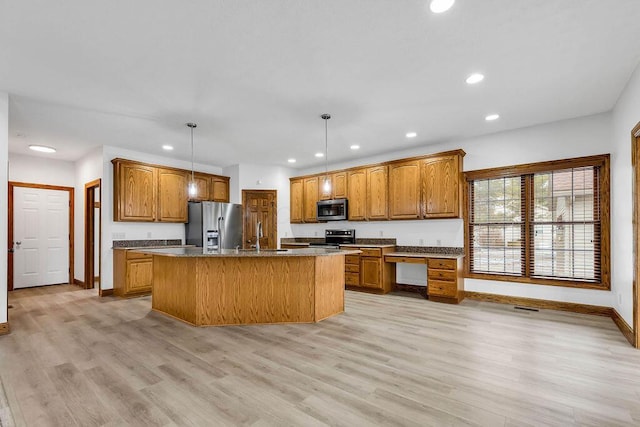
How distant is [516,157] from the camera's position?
16.1 feet

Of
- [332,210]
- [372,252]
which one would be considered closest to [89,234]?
[332,210]

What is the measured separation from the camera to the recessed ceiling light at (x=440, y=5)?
6.96 feet

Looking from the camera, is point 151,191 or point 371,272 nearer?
point 371,272

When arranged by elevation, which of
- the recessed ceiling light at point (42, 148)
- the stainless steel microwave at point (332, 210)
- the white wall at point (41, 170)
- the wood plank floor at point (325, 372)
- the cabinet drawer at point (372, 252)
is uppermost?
the recessed ceiling light at point (42, 148)

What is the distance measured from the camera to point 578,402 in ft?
7.06

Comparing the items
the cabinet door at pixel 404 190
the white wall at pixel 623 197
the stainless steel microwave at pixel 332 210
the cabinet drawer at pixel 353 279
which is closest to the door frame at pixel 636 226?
the white wall at pixel 623 197

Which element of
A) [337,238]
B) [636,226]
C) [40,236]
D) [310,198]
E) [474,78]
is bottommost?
[337,238]

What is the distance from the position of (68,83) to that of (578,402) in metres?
5.38

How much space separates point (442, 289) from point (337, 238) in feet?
8.79

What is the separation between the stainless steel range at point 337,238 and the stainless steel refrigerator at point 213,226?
1.88 m

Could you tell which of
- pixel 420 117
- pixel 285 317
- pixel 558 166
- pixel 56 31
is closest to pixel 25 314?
pixel 285 317

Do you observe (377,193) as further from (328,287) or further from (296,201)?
(328,287)

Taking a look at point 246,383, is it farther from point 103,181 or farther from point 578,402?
point 103,181

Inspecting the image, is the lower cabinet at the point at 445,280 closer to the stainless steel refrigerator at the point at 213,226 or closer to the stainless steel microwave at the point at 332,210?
the stainless steel microwave at the point at 332,210
